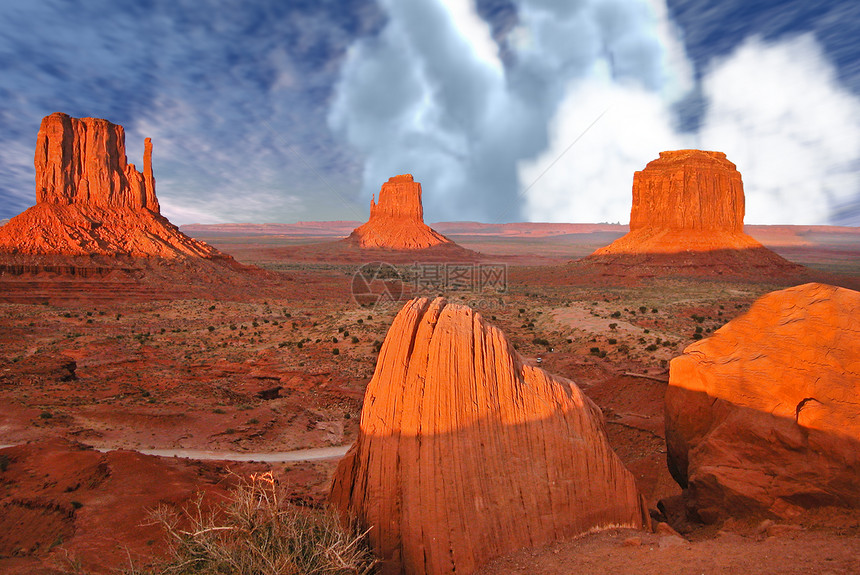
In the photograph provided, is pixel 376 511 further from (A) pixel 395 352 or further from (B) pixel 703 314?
(B) pixel 703 314

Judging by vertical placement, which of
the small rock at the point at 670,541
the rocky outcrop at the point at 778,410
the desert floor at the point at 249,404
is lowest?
the desert floor at the point at 249,404

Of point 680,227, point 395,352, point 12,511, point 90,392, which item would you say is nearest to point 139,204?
point 90,392

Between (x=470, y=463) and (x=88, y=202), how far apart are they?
62846 millimetres

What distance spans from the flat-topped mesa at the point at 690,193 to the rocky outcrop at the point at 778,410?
2698 inches

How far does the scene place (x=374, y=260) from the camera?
330ft

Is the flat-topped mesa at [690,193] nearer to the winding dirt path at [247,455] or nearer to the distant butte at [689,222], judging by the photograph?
the distant butte at [689,222]

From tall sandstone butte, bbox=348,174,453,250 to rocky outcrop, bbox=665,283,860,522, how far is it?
108m

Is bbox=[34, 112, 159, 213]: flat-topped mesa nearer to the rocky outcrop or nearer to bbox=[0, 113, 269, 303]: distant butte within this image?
bbox=[0, 113, 269, 303]: distant butte

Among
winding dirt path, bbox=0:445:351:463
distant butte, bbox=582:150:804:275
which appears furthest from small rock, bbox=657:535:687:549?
distant butte, bbox=582:150:804:275

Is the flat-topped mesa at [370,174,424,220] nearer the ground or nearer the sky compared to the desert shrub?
nearer the sky

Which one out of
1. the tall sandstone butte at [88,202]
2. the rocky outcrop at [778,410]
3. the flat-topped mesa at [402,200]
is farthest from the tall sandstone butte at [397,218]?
the rocky outcrop at [778,410]

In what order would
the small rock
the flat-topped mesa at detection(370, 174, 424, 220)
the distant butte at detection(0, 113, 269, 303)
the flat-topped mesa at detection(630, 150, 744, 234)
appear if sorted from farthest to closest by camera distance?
the flat-topped mesa at detection(370, 174, 424, 220) → the flat-topped mesa at detection(630, 150, 744, 234) → the distant butte at detection(0, 113, 269, 303) → the small rock

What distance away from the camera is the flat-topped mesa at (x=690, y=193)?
6806 cm

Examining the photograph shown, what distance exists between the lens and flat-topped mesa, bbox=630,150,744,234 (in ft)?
223
